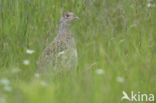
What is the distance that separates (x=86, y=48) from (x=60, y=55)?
22.2 inches

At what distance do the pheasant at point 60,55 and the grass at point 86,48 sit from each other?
132 mm

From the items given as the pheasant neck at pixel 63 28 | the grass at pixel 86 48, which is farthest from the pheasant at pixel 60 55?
the grass at pixel 86 48

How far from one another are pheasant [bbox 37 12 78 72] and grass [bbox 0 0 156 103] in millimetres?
132

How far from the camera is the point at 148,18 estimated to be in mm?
7516

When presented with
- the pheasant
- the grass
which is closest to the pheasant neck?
the pheasant

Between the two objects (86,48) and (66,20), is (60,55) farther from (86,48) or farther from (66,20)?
(66,20)

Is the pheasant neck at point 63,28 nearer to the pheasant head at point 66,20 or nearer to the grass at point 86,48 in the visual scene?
the pheasant head at point 66,20

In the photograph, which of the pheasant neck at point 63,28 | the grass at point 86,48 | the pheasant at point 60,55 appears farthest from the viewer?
the pheasant neck at point 63,28

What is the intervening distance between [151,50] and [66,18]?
1.54 metres

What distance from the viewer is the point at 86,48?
6.86 m

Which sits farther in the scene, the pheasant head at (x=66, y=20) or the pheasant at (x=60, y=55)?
the pheasant head at (x=66, y=20)

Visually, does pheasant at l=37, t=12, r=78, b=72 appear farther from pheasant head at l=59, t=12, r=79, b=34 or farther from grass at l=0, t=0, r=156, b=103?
grass at l=0, t=0, r=156, b=103

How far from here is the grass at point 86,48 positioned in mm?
4723

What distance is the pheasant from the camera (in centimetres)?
622
